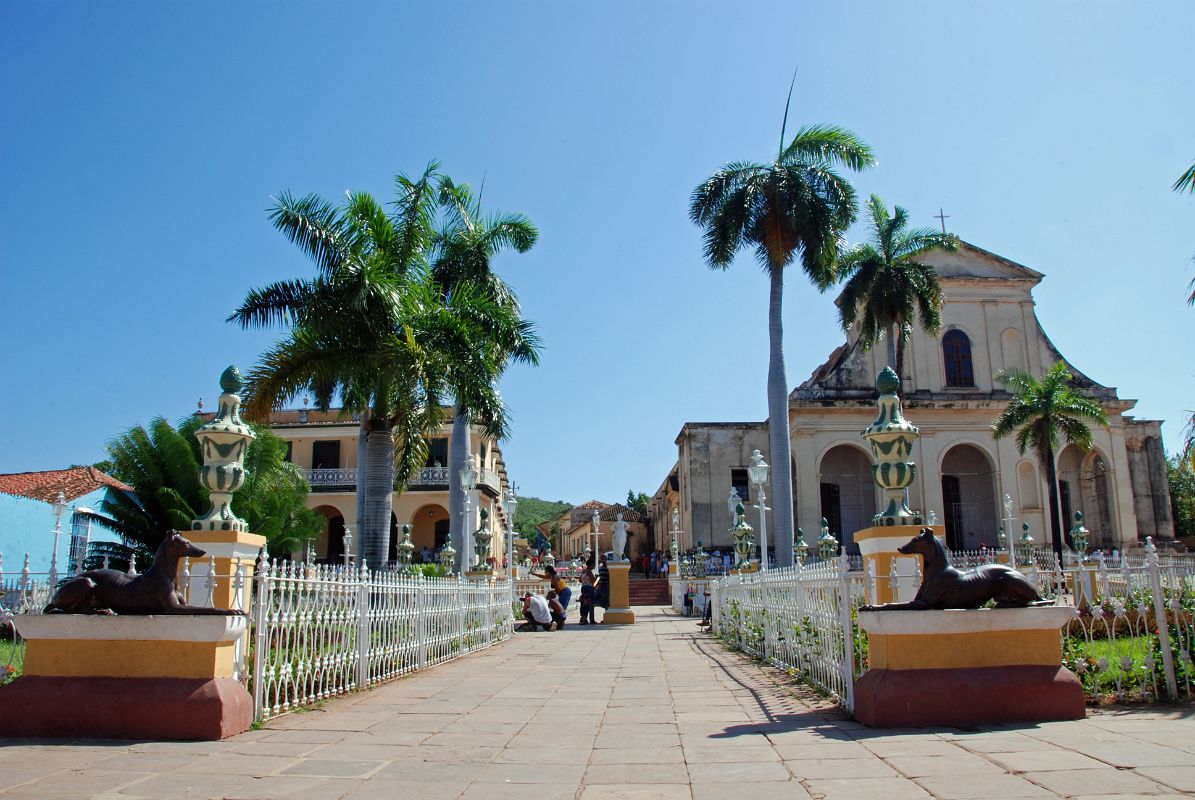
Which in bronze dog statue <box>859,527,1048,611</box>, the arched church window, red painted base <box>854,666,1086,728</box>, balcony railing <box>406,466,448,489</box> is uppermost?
the arched church window

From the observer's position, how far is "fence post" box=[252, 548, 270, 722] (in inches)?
247

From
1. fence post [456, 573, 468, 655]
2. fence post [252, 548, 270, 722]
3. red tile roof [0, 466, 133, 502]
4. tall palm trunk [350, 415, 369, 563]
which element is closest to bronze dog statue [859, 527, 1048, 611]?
fence post [252, 548, 270, 722]

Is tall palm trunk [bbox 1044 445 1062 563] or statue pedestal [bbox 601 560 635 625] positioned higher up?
tall palm trunk [bbox 1044 445 1062 563]

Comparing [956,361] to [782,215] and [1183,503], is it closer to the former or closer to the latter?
[782,215]

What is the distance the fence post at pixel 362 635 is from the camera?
849cm

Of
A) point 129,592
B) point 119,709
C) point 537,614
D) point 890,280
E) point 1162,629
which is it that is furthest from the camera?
point 890,280

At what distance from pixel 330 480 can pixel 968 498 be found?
25.0 m

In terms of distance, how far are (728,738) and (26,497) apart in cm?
2282

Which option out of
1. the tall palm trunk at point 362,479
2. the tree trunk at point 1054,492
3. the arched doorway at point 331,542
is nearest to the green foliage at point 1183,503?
the tree trunk at point 1054,492

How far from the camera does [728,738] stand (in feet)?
18.6

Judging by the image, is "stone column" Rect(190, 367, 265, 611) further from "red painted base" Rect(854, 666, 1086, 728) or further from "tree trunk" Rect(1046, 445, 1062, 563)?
"tree trunk" Rect(1046, 445, 1062, 563)

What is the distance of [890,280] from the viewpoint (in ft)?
89.9

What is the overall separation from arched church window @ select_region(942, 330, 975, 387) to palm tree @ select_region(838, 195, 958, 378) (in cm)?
485

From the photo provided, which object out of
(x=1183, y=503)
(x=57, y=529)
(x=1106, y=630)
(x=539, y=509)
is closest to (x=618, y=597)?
(x=57, y=529)
